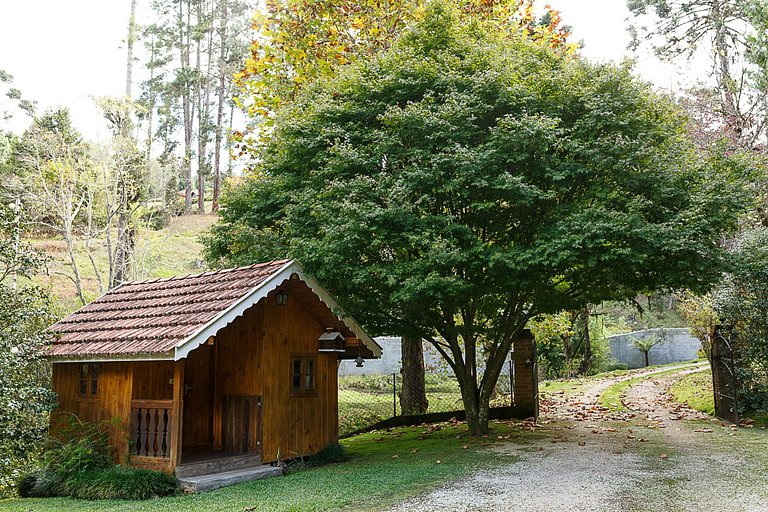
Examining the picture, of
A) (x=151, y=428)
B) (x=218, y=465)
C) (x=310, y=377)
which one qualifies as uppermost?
(x=310, y=377)

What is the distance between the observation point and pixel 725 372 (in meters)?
14.0

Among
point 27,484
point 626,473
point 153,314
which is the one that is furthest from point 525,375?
point 27,484

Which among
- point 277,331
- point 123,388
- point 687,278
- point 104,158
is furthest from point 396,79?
point 104,158

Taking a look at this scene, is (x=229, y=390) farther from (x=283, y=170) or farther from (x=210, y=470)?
(x=283, y=170)

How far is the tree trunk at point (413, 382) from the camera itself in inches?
667

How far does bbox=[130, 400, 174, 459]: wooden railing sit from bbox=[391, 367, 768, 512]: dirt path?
3.80m

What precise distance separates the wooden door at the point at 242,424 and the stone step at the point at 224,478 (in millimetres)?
454

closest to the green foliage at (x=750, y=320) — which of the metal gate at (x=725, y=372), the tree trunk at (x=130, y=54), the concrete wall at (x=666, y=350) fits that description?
the metal gate at (x=725, y=372)

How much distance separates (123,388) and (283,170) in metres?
5.42

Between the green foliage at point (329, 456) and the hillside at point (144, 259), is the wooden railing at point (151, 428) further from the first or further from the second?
the hillside at point (144, 259)

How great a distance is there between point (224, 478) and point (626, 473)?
18.9 ft

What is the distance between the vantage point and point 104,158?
68.2 feet

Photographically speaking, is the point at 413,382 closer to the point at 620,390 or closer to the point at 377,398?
the point at 377,398

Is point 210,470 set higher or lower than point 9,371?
lower
